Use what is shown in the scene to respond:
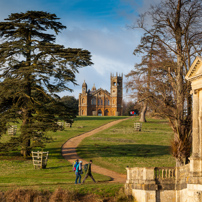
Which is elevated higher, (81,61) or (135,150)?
(81,61)

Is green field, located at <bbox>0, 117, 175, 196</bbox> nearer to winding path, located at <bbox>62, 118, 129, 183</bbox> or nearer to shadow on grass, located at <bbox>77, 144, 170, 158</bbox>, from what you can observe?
shadow on grass, located at <bbox>77, 144, 170, 158</bbox>

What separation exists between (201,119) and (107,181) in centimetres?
759

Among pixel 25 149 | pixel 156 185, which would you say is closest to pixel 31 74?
pixel 25 149

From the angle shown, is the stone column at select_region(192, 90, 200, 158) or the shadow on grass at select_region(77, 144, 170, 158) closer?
the stone column at select_region(192, 90, 200, 158)

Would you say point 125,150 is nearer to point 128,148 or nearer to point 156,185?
point 128,148

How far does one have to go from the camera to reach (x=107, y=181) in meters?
21.1

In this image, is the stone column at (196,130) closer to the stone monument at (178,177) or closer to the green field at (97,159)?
the stone monument at (178,177)

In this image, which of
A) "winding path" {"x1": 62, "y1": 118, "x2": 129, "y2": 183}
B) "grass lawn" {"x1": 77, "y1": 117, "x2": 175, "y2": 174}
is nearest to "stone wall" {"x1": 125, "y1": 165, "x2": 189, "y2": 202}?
"winding path" {"x1": 62, "y1": 118, "x2": 129, "y2": 183}

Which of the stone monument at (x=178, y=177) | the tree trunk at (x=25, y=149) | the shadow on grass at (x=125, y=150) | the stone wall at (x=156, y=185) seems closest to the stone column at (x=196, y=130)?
the stone monument at (x=178, y=177)

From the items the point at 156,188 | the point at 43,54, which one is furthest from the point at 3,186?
the point at 43,54

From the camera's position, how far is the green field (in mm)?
18844

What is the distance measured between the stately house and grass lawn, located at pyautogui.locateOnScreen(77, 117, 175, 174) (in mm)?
66205

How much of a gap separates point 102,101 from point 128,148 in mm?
81811

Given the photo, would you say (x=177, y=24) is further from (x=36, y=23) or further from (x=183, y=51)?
A: (x=36, y=23)
